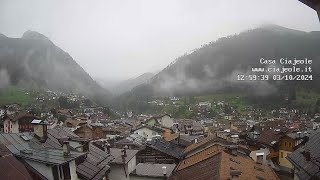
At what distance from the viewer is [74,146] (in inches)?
1065

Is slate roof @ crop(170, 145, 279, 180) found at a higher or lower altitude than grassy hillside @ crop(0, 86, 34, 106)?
higher

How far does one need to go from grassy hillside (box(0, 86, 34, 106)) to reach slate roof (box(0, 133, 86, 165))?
456ft

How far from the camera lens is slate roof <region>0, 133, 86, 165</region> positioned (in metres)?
18.6

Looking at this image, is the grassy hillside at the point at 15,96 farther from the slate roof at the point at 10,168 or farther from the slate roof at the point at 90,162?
the slate roof at the point at 10,168

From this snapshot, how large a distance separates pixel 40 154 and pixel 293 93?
169965 mm

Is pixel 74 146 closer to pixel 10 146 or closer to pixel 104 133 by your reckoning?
pixel 10 146

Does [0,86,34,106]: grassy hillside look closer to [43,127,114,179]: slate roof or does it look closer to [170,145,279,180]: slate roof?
[43,127,114,179]: slate roof

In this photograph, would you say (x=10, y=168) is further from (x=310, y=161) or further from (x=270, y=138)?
(x=270, y=138)

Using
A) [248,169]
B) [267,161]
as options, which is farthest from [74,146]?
[267,161]

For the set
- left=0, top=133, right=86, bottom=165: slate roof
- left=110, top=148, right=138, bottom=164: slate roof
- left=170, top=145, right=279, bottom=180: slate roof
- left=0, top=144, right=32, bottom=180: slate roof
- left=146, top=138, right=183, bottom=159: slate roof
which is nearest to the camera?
left=0, top=144, right=32, bottom=180: slate roof

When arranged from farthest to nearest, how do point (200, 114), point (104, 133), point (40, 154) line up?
1. point (200, 114)
2. point (104, 133)
3. point (40, 154)

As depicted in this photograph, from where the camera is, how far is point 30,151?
1959 cm

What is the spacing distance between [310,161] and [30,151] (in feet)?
60.6

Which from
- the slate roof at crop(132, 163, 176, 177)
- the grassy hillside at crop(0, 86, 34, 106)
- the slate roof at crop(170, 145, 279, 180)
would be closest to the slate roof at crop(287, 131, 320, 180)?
the slate roof at crop(170, 145, 279, 180)
